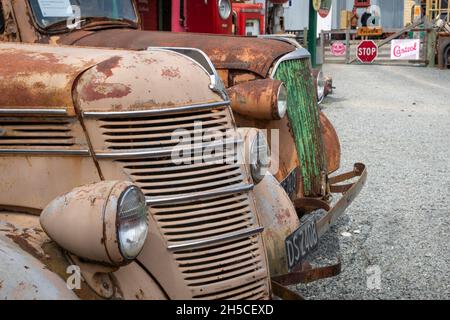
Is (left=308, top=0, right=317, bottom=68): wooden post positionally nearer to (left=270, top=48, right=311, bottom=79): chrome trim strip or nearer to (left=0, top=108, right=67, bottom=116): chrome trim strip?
(left=270, top=48, right=311, bottom=79): chrome trim strip

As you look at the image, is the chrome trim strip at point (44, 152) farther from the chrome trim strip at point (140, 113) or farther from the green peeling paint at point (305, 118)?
the green peeling paint at point (305, 118)

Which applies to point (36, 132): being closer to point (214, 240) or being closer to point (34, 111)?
point (34, 111)

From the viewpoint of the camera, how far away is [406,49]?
22.6 metres

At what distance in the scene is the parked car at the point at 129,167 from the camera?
2.64 m

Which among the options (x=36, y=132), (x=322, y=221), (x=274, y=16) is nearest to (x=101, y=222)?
(x=36, y=132)

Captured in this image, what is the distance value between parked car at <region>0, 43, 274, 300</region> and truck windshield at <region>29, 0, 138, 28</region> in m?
1.29

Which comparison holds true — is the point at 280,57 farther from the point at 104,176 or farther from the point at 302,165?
the point at 104,176

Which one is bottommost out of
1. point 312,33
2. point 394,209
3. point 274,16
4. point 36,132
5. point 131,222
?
point 394,209

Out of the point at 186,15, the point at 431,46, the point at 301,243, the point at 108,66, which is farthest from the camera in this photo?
the point at 431,46

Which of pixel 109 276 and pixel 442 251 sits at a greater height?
pixel 109 276

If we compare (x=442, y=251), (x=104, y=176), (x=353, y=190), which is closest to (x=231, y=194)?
(x=104, y=176)

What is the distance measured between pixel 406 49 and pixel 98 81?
70.3 feet
